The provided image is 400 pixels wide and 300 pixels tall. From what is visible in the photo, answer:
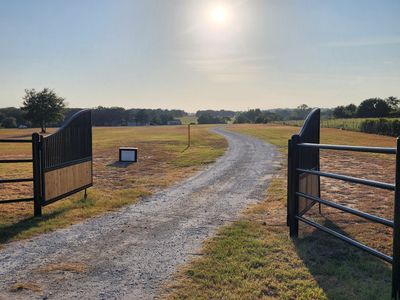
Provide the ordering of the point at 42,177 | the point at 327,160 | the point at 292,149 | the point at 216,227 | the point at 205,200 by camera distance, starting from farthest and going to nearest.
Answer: the point at 327,160 < the point at 205,200 < the point at 42,177 < the point at 216,227 < the point at 292,149

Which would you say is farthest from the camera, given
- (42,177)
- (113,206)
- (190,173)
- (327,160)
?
(327,160)

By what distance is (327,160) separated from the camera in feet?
59.3

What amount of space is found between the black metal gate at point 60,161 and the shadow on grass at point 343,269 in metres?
4.66

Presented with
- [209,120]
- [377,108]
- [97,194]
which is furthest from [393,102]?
[97,194]

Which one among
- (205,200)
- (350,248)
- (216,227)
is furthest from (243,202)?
(350,248)

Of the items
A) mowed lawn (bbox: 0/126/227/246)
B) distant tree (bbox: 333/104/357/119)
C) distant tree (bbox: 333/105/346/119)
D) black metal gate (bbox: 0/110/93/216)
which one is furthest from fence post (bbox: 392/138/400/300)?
distant tree (bbox: 333/105/346/119)

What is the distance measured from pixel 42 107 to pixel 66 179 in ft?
206

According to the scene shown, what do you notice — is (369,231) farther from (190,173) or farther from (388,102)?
(388,102)

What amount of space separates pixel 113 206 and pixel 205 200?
2101mm

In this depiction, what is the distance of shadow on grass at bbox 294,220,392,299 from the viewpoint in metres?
4.05

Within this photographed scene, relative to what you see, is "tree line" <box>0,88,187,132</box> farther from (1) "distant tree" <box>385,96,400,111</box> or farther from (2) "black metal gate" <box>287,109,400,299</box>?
(1) "distant tree" <box>385,96,400,111</box>

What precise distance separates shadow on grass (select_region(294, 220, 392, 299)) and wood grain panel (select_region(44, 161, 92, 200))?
15.3 feet

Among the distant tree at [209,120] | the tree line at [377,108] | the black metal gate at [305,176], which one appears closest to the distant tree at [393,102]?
the tree line at [377,108]

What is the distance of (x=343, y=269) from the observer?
463 cm
